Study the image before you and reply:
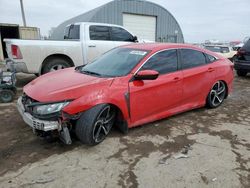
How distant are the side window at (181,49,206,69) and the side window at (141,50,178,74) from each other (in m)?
0.23

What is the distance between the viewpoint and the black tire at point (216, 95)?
18.2 ft

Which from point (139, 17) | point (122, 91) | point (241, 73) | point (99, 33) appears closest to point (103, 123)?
point (122, 91)

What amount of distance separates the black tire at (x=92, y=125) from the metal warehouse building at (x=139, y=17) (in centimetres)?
1633

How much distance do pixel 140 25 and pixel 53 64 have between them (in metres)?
13.6

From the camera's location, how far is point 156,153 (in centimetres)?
359

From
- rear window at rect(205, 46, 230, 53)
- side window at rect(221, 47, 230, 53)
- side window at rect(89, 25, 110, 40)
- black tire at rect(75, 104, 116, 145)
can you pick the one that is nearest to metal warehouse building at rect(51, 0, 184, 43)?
rear window at rect(205, 46, 230, 53)

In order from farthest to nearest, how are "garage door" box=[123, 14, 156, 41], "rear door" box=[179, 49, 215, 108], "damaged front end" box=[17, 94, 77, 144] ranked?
"garage door" box=[123, 14, 156, 41]
"rear door" box=[179, 49, 215, 108]
"damaged front end" box=[17, 94, 77, 144]

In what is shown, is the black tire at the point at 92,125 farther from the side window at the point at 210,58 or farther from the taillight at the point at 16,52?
the taillight at the point at 16,52

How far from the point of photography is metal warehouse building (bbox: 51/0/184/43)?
1912cm

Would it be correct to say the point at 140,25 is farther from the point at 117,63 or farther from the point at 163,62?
the point at 117,63

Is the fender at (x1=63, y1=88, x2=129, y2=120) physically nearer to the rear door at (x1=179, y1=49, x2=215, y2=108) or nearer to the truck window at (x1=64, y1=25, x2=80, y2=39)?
the rear door at (x1=179, y1=49, x2=215, y2=108)

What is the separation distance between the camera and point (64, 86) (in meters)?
3.66

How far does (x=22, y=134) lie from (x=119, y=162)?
185 cm

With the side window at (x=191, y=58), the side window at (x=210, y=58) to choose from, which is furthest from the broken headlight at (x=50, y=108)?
the side window at (x=210, y=58)
